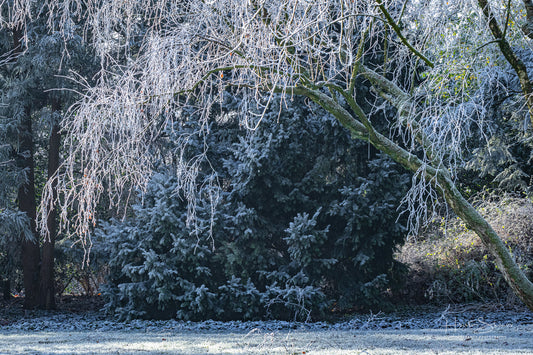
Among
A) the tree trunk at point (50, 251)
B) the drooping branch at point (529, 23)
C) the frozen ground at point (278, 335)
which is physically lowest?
the frozen ground at point (278, 335)

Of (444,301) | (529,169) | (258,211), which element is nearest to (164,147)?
(258,211)

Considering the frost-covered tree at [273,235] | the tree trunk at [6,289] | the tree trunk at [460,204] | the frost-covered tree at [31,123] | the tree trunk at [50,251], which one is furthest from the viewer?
the tree trunk at [6,289]

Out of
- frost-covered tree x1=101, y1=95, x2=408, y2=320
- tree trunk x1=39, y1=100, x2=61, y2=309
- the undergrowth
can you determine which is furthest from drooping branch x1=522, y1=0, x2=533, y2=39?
tree trunk x1=39, y1=100, x2=61, y2=309

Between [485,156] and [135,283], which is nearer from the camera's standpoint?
[135,283]

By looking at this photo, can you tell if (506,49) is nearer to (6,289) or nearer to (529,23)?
(529,23)

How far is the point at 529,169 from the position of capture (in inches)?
434

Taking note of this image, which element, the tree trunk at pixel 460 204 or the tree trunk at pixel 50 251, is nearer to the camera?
the tree trunk at pixel 460 204

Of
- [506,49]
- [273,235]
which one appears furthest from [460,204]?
[273,235]

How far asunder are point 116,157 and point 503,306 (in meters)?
7.43

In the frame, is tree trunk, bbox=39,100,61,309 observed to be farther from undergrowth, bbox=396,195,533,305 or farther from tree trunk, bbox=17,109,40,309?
undergrowth, bbox=396,195,533,305

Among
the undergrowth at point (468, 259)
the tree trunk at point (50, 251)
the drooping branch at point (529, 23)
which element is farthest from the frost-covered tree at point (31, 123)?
the drooping branch at point (529, 23)

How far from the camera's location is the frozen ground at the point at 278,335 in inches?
202

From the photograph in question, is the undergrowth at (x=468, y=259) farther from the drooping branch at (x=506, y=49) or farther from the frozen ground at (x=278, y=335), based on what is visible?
the drooping branch at (x=506, y=49)

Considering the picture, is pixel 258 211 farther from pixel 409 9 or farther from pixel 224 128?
pixel 409 9
